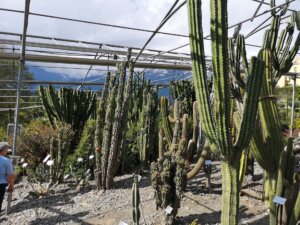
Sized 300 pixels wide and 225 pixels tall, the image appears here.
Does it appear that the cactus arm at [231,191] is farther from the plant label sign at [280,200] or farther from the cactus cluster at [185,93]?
the cactus cluster at [185,93]

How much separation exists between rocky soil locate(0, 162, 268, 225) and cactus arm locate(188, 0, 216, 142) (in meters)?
1.78

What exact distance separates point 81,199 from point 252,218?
8.27 ft

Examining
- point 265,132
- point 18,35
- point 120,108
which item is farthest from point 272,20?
point 18,35

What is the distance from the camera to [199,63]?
3.16 meters

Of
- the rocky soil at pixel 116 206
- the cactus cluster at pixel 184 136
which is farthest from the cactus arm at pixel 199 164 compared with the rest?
the rocky soil at pixel 116 206

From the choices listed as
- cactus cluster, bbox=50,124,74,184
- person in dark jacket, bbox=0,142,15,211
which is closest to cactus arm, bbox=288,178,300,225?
person in dark jacket, bbox=0,142,15,211

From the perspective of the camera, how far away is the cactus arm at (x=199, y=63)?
315 cm

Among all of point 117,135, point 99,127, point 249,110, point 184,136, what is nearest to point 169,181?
point 184,136

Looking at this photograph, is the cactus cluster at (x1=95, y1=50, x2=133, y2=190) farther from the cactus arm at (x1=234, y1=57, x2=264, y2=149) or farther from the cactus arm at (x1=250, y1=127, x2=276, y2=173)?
the cactus arm at (x1=234, y1=57, x2=264, y2=149)

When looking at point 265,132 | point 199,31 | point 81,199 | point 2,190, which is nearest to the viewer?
point 199,31

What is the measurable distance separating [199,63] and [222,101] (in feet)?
1.23

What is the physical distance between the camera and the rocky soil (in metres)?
4.71

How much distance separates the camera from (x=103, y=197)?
5.71 meters

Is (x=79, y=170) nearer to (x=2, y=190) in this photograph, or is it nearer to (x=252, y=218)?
(x=2, y=190)
